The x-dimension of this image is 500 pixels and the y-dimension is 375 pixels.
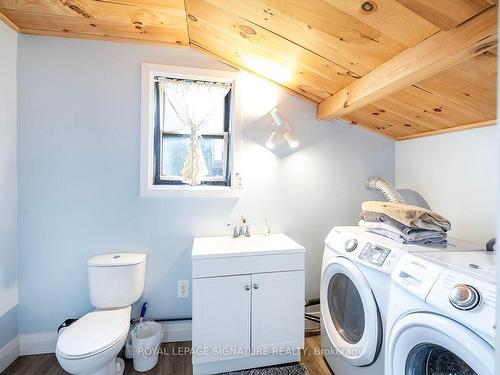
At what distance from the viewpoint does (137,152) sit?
1805 mm

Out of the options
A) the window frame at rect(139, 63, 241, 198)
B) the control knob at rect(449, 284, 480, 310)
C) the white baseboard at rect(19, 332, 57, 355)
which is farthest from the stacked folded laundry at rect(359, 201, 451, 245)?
the white baseboard at rect(19, 332, 57, 355)

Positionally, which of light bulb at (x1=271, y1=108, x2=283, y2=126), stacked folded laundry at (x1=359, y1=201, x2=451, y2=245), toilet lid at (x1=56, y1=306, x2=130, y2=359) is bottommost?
toilet lid at (x1=56, y1=306, x2=130, y2=359)

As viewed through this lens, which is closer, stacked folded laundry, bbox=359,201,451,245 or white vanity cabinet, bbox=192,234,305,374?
stacked folded laundry, bbox=359,201,451,245

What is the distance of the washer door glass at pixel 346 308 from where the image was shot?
1.31 metres

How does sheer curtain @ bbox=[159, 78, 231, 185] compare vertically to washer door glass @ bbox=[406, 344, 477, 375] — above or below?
above

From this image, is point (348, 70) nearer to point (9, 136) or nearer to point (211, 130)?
point (211, 130)

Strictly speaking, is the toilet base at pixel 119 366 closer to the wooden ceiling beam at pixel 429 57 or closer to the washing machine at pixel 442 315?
the washing machine at pixel 442 315

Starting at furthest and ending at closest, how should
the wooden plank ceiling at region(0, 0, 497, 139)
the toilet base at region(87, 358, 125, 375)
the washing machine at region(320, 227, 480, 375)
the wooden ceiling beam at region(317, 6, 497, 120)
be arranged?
the toilet base at region(87, 358, 125, 375), the washing machine at region(320, 227, 480, 375), the wooden plank ceiling at region(0, 0, 497, 139), the wooden ceiling beam at region(317, 6, 497, 120)

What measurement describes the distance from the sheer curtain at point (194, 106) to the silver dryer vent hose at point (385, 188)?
1426 millimetres

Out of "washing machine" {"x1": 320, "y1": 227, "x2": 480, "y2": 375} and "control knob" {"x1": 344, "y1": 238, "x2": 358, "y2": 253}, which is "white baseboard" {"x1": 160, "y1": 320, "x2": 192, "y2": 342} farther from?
"control knob" {"x1": 344, "y1": 238, "x2": 358, "y2": 253}

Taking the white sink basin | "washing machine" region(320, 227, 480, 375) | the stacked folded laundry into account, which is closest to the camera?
"washing machine" region(320, 227, 480, 375)

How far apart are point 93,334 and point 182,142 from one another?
1.41m

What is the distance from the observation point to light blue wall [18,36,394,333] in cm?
A: 169

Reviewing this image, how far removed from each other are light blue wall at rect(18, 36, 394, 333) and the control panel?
2.81 feet
